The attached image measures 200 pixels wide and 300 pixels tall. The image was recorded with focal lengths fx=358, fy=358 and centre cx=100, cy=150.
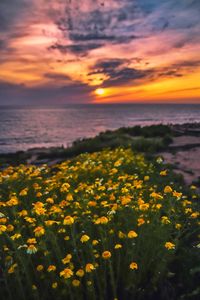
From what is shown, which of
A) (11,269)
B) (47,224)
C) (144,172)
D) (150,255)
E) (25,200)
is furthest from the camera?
(144,172)

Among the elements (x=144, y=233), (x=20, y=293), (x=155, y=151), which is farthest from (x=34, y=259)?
(x=155, y=151)

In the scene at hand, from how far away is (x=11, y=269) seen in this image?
3799 mm

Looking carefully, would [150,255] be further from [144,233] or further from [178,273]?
[178,273]

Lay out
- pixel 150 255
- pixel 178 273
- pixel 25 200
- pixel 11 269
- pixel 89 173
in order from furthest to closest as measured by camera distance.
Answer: pixel 89 173
pixel 25 200
pixel 178 273
pixel 150 255
pixel 11 269

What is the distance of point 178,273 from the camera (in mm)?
4797

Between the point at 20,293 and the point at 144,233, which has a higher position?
the point at 144,233

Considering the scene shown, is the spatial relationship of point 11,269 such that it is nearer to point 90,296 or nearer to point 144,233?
point 90,296

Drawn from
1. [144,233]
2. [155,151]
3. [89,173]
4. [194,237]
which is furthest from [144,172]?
[155,151]

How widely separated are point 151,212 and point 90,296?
1.42m

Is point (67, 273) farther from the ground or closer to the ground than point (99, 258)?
farther from the ground

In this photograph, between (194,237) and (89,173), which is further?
(89,173)

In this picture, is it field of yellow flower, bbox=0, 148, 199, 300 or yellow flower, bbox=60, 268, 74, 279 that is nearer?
yellow flower, bbox=60, 268, 74, 279

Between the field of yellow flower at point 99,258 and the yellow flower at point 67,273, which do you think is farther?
the field of yellow flower at point 99,258

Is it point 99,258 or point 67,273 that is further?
point 99,258
